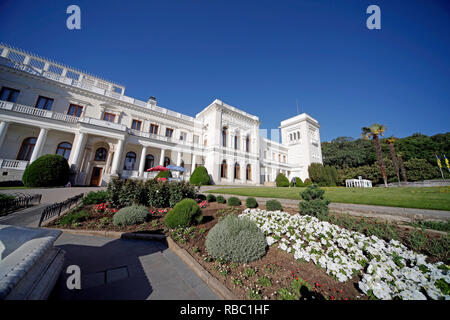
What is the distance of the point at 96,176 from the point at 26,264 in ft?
65.7

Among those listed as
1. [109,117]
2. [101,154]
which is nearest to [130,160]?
[101,154]

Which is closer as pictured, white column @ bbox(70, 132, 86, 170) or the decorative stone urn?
the decorative stone urn

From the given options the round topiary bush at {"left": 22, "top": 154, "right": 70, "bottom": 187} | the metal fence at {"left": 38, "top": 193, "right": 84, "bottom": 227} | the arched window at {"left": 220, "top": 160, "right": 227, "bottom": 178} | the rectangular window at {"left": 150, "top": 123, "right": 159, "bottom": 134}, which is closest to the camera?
the metal fence at {"left": 38, "top": 193, "right": 84, "bottom": 227}

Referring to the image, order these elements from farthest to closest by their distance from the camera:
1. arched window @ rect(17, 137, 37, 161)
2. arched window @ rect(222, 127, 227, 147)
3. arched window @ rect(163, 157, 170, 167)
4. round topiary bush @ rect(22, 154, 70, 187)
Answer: arched window @ rect(222, 127, 227, 147) < arched window @ rect(163, 157, 170, 167) < arched window @ rect(17, 137, 37, 161) < round topiary bush @ rect(22, 154, 70, 187)

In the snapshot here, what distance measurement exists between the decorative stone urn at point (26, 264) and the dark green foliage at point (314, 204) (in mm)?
6367

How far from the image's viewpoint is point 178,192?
25.7 ft

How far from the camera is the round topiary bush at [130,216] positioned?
5.34 meters

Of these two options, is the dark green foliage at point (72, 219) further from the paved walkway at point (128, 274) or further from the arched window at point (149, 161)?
the arched window at point (149, 161)

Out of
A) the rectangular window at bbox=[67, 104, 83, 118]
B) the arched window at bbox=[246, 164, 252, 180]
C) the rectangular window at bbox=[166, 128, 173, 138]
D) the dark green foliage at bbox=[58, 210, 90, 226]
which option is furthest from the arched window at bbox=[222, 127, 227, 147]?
the dark green foliage at bbox=[58, 210, 90, 226]

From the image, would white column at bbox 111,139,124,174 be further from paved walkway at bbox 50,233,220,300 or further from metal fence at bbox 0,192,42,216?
paved walkway at bbox 50,233,220,300

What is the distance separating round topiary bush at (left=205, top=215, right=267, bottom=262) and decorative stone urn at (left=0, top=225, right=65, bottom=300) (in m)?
2.53

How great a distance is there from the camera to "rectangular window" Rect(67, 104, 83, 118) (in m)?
16.9

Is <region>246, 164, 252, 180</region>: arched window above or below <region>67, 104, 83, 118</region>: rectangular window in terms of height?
below

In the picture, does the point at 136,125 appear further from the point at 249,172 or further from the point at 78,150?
the point at 249,172
